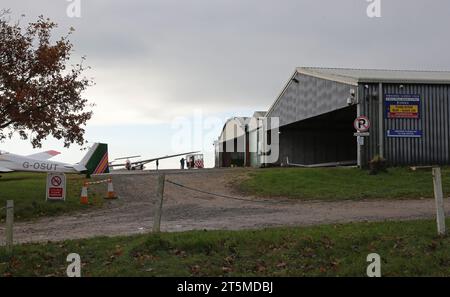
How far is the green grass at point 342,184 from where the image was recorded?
20406 millimetres

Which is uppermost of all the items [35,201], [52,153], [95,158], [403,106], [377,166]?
[403,106]

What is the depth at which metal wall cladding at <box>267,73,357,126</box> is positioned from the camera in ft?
107

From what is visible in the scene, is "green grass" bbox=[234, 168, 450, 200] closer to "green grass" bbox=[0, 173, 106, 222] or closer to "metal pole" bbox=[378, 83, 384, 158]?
"metal pole" bbox=[378, 83, 384, 158]

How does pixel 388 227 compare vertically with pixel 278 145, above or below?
below

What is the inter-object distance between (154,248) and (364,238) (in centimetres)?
355

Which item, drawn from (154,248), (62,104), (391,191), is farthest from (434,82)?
(154,248)

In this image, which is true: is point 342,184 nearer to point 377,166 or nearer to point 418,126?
point 377,166

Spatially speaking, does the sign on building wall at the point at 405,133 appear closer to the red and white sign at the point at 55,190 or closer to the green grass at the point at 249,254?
the red and white sign at the point at 55,190

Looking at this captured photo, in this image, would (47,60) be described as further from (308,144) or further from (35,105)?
(308,144)

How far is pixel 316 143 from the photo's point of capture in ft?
150

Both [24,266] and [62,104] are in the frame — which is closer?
[24,266]

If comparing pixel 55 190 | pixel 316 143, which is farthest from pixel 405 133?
pixel 55 190

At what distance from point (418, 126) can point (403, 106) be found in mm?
1399
